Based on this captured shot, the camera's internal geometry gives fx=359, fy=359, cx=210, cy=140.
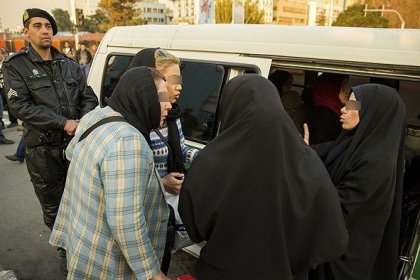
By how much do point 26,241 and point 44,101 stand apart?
1747mm

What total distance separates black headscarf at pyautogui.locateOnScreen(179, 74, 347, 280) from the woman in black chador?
0.51 m

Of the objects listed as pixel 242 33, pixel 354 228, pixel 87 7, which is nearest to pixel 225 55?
pixel 242 33

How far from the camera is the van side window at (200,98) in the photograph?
9.22 feet

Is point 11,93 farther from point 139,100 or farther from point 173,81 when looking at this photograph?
point 139,100

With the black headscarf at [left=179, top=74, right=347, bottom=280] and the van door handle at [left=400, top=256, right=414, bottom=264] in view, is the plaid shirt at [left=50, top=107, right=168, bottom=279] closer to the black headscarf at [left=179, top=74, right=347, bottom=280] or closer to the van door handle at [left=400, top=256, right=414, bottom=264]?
the black headscarf at [left=179, top=74, right=347, bottom=280]

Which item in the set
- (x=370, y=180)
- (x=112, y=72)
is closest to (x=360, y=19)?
(x=112, y=72)

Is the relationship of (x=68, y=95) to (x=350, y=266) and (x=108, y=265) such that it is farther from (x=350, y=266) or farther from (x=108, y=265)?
→ (x=350, y=266)

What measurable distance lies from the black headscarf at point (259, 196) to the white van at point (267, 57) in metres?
0.99

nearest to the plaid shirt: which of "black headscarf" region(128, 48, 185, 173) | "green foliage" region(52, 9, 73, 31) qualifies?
"black headscarf" region(128, 48, 185, 173)

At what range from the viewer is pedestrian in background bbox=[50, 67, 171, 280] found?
148 centimetres

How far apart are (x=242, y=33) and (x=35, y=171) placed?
1960 mm

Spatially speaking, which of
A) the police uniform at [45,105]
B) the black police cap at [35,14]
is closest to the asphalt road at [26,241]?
the police uniform at [45,105]

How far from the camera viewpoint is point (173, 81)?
7.67 feet

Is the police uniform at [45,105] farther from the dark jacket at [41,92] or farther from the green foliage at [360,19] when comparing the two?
the green foliage at [360,19]
